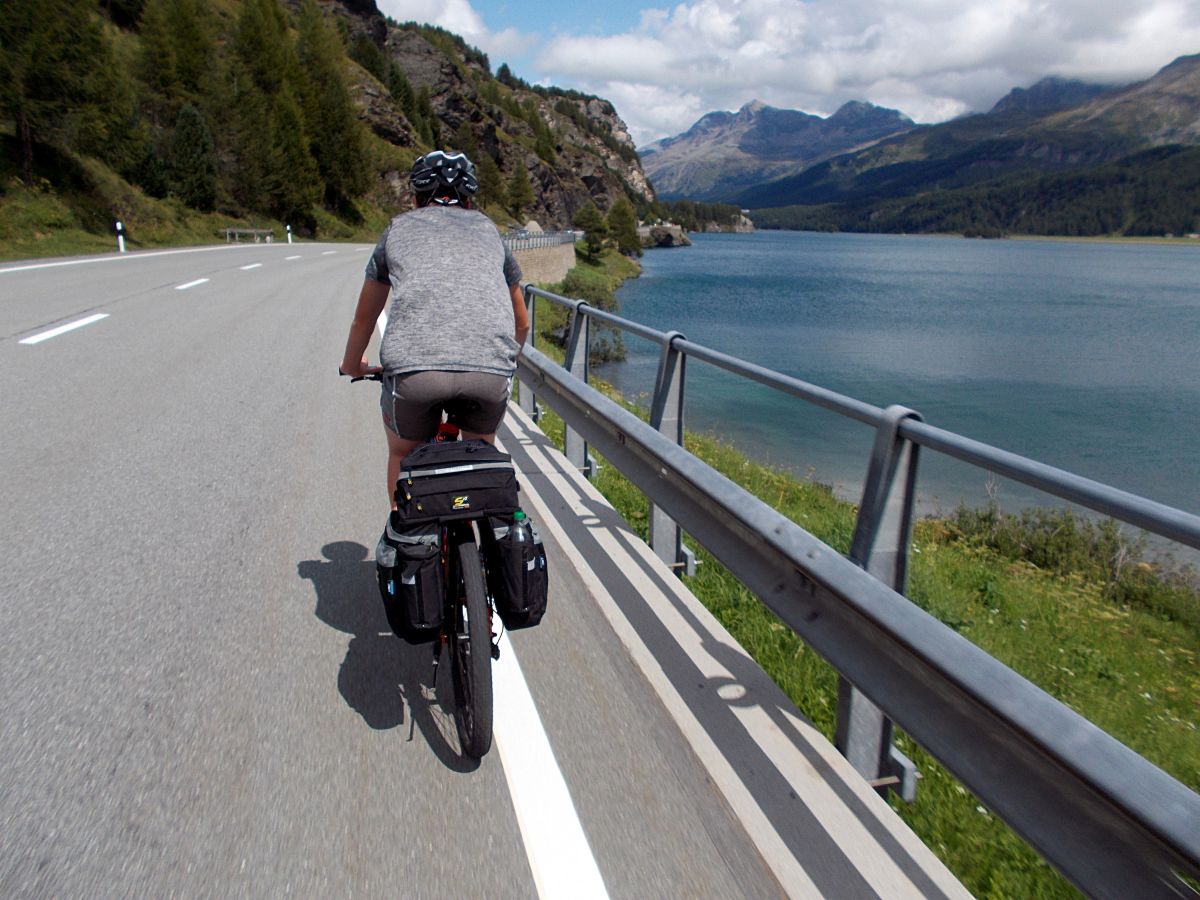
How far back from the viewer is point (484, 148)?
4742 inches

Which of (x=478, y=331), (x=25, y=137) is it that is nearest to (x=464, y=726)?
(x=478, y=331)

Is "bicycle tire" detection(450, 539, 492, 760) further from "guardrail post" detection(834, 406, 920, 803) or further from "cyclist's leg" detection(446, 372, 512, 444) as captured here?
"guardrail post" detection(834, 406, 920, 803)

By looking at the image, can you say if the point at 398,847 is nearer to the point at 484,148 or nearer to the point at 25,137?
the point at 25,137

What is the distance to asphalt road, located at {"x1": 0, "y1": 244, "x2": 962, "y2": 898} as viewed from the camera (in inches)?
94.3

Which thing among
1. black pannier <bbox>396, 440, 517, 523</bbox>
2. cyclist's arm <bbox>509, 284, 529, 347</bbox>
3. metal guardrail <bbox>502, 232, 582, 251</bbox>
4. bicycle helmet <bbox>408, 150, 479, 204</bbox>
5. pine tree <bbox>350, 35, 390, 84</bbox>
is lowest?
metal guardrail <bbox>502, 232, 582, 251</bbox>

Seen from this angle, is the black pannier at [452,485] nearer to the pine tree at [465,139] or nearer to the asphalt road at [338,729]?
the asphalt road at [338,729]

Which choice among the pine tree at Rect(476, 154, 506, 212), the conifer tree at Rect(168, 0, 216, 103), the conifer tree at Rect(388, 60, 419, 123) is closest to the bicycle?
the conifer tree at Rect(168, 0, 216, 103)

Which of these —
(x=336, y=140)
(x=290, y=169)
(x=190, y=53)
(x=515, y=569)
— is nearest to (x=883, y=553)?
(x=515, y=569)

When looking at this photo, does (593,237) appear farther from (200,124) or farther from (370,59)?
(370,59)

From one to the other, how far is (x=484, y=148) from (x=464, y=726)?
125061 mm

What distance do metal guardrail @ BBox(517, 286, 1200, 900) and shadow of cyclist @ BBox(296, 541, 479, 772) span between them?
1.14 metres

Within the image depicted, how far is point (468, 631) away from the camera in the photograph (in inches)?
112

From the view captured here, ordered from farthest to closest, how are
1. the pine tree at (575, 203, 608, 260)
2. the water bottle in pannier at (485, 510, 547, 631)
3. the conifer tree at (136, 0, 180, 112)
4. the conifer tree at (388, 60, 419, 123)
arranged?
the conifer tree at (388, 60, 419, 123) → the pine tree at (575, 203, 608, 260) → the conifer tree at (136, 0, 180, 112) → the water bottle in pannier at (485, 510, 547, 631)

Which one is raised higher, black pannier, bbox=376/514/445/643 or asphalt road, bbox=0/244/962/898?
black pannier, bbox=376/514/445/643
